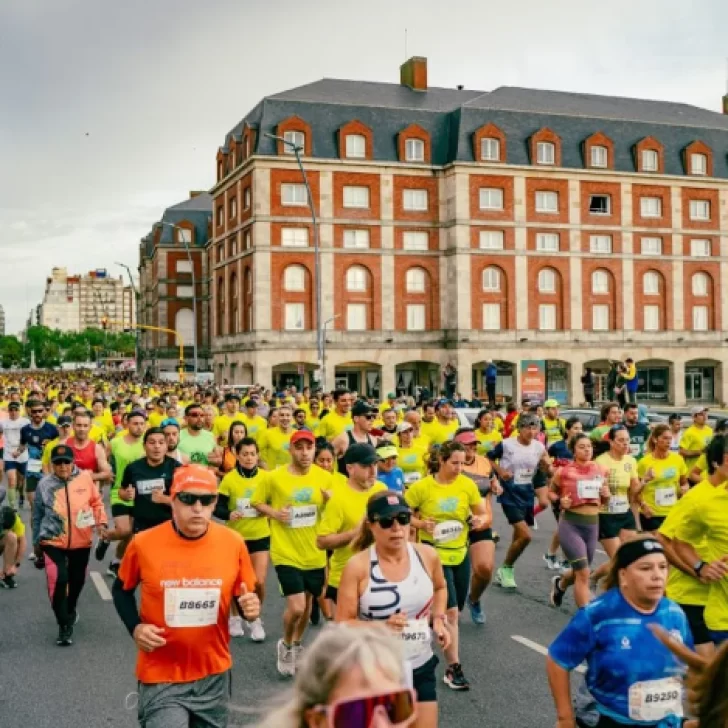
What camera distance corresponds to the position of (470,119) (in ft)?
181

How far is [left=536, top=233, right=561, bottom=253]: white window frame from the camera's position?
56.4m

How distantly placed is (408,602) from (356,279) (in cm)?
5045

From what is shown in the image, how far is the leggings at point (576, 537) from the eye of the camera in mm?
9016

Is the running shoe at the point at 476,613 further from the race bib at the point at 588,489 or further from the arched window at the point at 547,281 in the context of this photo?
the arched window at the point at 547,281

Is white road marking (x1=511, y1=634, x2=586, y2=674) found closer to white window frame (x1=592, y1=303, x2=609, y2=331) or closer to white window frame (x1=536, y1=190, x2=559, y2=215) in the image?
white window frame (x1=536, y1=190, x2=559, y2=215)

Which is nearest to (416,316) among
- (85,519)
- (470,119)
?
(470,119)

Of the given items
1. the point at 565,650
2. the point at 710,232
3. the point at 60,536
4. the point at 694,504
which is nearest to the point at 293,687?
the point at 565,650

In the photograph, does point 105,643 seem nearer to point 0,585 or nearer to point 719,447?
point 0,585

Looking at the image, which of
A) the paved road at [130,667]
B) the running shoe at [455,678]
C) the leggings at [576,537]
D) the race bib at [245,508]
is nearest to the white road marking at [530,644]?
the paved road at [130,667]

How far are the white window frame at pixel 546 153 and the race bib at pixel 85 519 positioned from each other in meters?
51.1

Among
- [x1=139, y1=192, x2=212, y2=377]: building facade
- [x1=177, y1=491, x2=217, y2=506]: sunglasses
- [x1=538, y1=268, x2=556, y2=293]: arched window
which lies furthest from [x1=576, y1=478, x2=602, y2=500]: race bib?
[x1=139, y1=192, x2=212, y2=377]: building facade

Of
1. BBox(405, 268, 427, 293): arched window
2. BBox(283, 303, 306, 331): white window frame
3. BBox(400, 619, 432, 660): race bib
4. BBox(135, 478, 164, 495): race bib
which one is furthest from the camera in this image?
BBox(405, 268, 427, 293): arched window

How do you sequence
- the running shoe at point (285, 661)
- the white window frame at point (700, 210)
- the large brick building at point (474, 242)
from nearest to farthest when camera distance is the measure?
the running shoe at point (285, 661), the large brick building at point (474, 242), the white window frame at point (700, 210)

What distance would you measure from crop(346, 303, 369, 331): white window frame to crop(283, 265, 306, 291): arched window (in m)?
3.00
